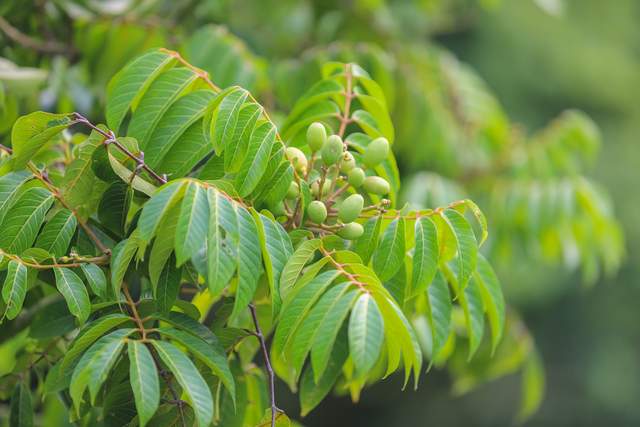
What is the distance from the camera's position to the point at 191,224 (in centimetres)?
102

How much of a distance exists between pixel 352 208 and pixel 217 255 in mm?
279

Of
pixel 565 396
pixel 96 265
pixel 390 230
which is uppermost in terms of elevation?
pixel 390 230

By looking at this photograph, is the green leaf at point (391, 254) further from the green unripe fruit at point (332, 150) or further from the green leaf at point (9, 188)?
the green leaf at point (9, 188)

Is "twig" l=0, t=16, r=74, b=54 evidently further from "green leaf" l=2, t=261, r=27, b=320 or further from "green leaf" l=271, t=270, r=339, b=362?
"green leaf" l=271, t=270, r=339, b=362

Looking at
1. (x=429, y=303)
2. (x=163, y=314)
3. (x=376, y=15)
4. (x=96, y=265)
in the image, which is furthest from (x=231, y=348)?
(x=376, y=15)

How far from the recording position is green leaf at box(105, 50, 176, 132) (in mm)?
1287

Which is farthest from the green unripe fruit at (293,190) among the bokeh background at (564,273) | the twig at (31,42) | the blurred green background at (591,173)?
the blurred green background at (591,173)

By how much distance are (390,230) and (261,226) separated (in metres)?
0.24

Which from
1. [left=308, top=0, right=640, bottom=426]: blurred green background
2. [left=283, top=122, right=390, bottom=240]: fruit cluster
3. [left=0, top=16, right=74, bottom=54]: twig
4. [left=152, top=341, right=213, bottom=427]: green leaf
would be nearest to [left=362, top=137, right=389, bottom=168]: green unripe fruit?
[left=283, top=122, right=390, bottom=240]: fruit cluster

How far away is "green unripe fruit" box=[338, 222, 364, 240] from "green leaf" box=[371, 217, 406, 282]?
0.04 meters

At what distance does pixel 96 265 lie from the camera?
47.2 inches

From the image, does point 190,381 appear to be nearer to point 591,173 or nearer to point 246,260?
point 246,260

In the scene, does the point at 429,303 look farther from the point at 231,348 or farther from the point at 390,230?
the point at 231,348

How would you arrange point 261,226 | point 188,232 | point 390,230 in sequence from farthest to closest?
1. point 390,230
2. point 261,226
3. point 188,232
